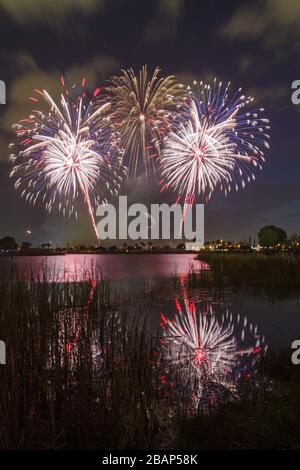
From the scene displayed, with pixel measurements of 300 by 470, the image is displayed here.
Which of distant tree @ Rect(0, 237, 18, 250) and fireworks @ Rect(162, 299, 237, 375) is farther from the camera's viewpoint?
distant tree @ Rect(0, 237, 18, 250)

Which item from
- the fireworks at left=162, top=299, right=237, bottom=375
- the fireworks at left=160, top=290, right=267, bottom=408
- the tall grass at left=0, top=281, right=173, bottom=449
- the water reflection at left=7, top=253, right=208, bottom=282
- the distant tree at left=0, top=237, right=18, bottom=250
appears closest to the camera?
the tall grass at left=0, top=281, right=173, bottom=449

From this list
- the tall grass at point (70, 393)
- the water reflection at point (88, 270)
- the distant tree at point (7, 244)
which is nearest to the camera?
the tall grass at point (70, 393)

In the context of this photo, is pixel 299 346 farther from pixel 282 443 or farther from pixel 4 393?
pixel 4 393

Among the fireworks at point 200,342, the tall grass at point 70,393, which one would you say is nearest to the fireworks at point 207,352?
the fireworks at point 200,342

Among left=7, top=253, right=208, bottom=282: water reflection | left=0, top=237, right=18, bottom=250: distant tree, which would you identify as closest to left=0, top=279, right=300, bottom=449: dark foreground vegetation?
left=7, top=253, right=208, bottom=282: water reflection

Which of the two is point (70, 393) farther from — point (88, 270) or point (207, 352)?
point (88, 270)

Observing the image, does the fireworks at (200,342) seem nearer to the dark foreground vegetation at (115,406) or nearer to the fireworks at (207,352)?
the fireworks at (207,352)

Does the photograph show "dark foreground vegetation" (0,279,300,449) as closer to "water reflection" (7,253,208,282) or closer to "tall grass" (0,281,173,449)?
"tall grass" (0,281,173,449)

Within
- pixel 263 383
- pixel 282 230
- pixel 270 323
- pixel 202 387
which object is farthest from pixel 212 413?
pixel 282 230

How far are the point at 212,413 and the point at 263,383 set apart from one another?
1770mm

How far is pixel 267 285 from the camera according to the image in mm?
23125

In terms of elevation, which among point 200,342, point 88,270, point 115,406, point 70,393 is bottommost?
point 200,342

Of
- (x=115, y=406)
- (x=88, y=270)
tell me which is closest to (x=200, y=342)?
(x=88, y=270)

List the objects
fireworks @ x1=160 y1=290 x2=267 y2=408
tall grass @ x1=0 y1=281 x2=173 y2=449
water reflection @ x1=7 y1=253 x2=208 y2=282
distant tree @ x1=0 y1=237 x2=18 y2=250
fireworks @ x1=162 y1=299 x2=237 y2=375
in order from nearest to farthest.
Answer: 1. tall grass @ x1=0 y1=281 x2=173 y2=449
2. fireworks @ x1=160 y1=290 x2=267 y2=408
3. fireworks @ x1=162 y1=299 x2=237 y2=375
4. water reflection @ x1=7 y1=253 x2=208 y2=282
5. distant tree @ x1=0 y1=237 x2=18 y2=250
